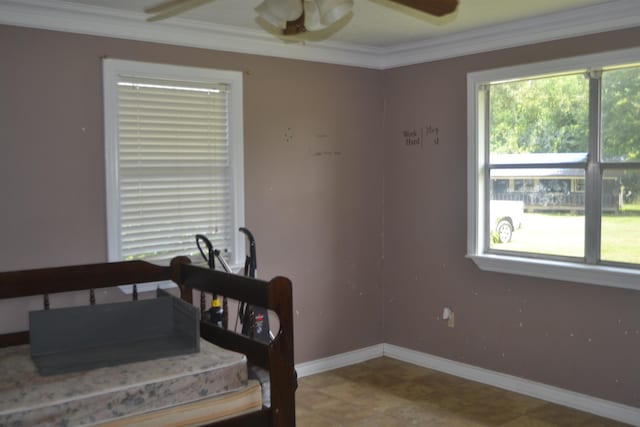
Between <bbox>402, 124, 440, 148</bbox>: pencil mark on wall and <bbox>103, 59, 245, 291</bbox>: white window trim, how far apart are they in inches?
54.4

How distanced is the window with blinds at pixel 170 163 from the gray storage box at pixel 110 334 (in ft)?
3.75

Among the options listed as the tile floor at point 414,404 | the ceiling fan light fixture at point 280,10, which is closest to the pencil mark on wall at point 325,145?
the tile floor at point 414,404

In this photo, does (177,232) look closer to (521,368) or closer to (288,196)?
(288,196)

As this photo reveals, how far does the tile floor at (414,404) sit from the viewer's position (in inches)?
147

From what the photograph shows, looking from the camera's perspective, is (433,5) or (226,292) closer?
(433,5)

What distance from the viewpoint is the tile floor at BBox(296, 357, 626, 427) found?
3.74 meters

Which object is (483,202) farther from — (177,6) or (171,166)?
(177,6)

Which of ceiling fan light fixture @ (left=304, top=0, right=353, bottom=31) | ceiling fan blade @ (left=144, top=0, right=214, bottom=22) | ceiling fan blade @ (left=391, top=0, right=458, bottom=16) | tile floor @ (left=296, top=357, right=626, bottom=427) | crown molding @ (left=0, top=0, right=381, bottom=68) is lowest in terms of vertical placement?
tile floor @ (left=296, top=357, right=626, bottom=427)

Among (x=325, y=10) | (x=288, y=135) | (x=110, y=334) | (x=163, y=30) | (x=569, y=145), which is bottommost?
(x=110, y=334)

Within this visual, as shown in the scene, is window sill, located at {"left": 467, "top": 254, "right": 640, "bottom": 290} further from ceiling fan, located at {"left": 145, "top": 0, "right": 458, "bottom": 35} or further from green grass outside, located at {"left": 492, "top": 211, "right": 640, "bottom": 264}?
ceiling fan, located at {"left": 145, "top": 0, "right": 458, "bottom": 35}

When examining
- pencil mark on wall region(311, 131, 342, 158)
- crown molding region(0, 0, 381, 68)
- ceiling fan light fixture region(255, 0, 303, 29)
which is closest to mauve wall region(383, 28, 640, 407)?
pencil mark on wall region(311, 131, 342, 158)

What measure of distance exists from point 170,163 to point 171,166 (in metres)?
0.02

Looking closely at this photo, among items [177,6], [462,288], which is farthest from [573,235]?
[177,6]

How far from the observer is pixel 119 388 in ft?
6.75
